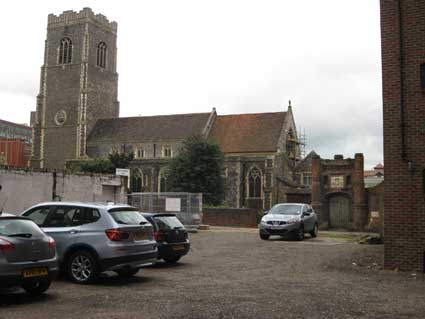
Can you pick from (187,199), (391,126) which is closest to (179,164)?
(187,199)

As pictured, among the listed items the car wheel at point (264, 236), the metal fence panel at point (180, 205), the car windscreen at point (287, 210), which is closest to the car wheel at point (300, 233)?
the car windscreen at point (287, 210)

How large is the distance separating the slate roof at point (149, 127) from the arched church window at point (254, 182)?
8817mm

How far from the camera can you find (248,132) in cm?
5875

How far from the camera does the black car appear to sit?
1345cm

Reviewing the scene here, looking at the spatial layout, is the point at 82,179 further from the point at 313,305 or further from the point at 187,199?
the point at 313,305

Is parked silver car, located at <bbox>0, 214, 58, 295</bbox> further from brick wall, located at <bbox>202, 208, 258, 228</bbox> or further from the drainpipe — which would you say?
brick wall, located at <bbox>202, 208, 258, 228</bbox>

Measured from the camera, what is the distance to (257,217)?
37469 mm

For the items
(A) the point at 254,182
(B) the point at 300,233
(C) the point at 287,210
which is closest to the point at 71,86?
(A) the point at 254,182

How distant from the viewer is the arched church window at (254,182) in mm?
54312

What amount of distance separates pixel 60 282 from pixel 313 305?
5360mm

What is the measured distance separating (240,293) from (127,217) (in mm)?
3187

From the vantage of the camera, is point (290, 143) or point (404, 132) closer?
point (404, 132)

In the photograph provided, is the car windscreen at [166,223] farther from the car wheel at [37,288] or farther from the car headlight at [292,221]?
the car headlight at [292,221]

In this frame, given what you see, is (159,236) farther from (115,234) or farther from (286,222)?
(286,222)
